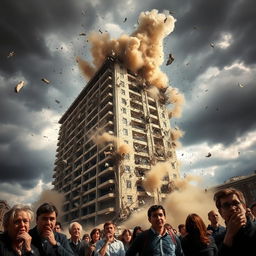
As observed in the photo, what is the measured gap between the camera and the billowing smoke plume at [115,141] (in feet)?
107

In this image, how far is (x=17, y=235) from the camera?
2.61 metres

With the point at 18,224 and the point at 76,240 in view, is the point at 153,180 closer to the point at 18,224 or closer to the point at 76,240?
the point at 76,240

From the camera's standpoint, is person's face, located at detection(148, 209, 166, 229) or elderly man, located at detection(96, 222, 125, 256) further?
elderly man, located at detection(96, 222, 125, 256)

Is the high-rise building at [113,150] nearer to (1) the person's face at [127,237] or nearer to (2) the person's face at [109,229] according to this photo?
(1) the person's face at [127,237]

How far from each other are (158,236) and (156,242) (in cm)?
10

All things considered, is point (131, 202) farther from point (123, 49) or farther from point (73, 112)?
point (73, 112)

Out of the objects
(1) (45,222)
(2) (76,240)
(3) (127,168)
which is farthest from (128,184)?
(1) (45,222)

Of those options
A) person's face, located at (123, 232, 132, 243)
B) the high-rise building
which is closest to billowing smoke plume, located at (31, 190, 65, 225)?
the high-rise building

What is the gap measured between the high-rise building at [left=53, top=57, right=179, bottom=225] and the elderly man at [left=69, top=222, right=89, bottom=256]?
24205mm

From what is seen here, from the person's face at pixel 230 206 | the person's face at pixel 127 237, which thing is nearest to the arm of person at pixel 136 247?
the person's face at pixel 230 206

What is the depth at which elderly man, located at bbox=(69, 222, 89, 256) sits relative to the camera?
17.9 feet

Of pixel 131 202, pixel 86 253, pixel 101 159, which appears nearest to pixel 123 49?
pixel 101 159

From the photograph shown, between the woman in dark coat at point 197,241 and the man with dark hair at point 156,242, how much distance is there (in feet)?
0.45

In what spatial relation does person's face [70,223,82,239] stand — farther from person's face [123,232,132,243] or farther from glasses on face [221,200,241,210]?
glasses on face [221,200,241,210]
